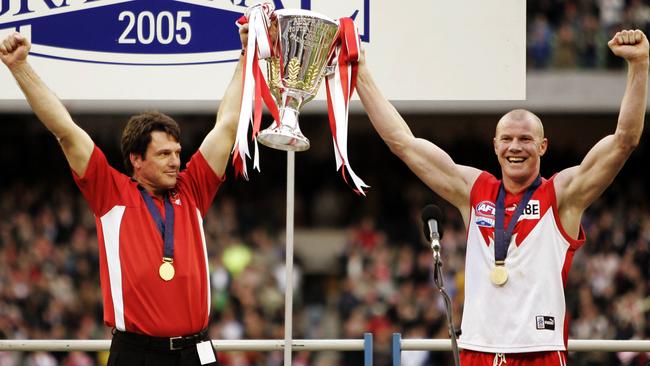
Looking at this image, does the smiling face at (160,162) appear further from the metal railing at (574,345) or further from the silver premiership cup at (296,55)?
the metal railing at (574,345)

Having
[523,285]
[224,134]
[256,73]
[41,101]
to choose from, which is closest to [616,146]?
[523,285]

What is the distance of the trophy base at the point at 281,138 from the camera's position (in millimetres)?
5578

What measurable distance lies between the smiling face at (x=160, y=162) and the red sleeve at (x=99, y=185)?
0.16 metres

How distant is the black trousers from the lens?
5582 millimetres

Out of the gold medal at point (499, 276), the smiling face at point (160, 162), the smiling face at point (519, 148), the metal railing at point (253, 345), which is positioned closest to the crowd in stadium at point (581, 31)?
the metal railing at point (253, 345)

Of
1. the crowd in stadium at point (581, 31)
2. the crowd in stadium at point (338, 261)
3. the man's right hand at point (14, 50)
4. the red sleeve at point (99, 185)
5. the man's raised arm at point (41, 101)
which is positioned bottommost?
the crowd in stadium at point (338, 261)

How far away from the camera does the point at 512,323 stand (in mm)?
5660

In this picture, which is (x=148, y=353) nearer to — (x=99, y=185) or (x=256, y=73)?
(x=99, y=185)

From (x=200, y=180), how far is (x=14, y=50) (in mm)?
1039

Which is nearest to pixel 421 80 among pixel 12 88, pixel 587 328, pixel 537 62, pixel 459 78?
pixel 459 78

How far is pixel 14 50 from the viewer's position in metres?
5.65

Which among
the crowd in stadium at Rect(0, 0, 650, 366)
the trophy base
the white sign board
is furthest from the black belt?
the crowd in stadium at Rect(0, 0, 650, 366)

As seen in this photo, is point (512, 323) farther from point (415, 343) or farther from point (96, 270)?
point (96, 270)

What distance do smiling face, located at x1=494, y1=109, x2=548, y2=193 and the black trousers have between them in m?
1.65
